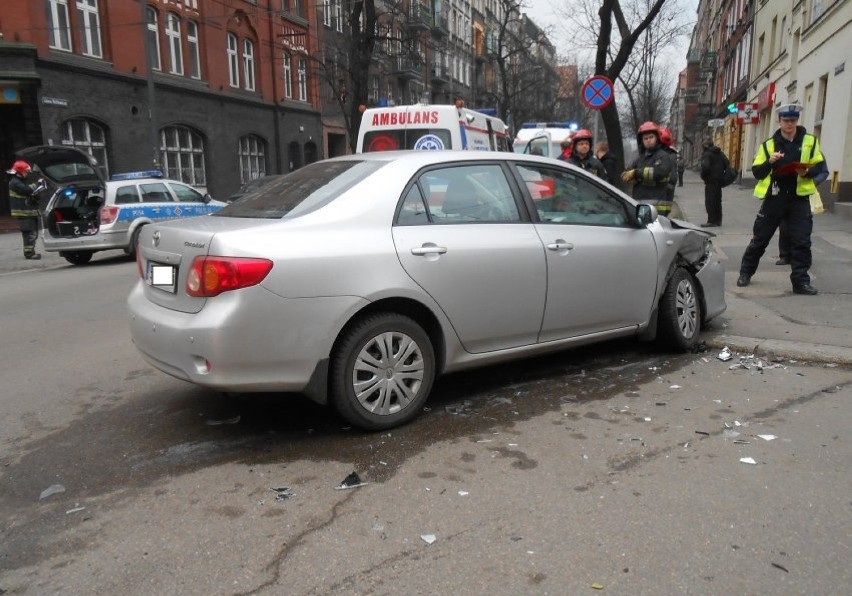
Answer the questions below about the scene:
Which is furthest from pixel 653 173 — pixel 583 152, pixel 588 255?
pixel 588 255

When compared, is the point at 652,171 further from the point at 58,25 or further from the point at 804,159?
the point at 58,25

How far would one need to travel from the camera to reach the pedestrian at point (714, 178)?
1384 centimetres

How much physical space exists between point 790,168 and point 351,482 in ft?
19.9

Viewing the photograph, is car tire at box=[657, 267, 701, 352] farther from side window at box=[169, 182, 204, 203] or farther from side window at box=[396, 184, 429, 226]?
side window at box=[169, 182, 204, 203]

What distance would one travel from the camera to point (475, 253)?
4.27 m

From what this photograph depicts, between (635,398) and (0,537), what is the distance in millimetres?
3621

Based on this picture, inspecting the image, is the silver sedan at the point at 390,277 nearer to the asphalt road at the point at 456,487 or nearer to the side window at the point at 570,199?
the side window at the point at 570,199

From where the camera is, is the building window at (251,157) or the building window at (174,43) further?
the building window at (251,157)

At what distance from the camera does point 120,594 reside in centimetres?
255

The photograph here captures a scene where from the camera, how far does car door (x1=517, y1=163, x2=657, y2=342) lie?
15.5 ft

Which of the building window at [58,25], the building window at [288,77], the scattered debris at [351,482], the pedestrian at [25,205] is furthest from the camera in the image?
the building window at [288,77]

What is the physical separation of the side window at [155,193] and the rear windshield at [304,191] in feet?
32.7

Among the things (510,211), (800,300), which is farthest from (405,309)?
(800,300)

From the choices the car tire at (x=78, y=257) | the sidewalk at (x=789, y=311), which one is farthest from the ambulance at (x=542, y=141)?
the car tire at (x=78, y=257)
